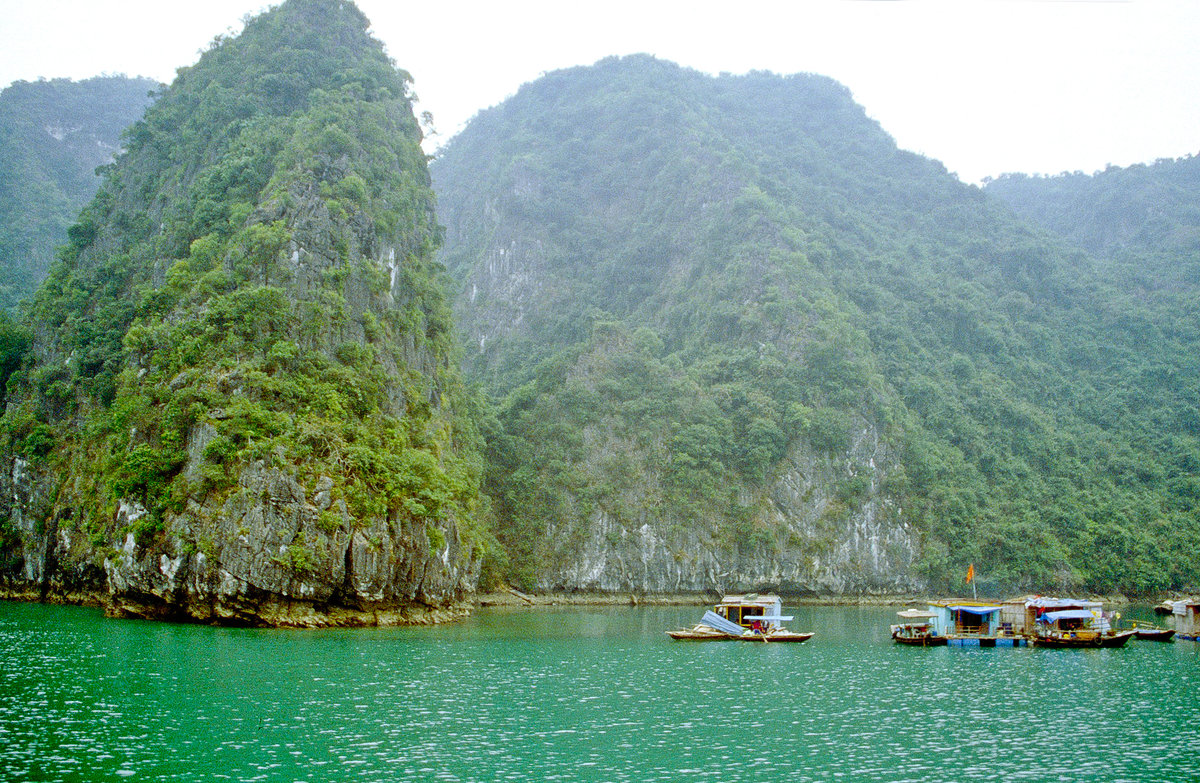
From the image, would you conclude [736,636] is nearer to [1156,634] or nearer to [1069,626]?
[1069,626]

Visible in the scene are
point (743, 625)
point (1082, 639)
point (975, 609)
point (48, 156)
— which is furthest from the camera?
point (48, 156)

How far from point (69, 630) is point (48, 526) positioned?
16193 mm

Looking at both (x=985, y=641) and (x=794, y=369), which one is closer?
(x=985, y=641)

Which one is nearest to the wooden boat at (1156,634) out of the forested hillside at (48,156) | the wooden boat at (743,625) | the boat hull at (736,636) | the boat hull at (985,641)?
the boat hull at (985,641)

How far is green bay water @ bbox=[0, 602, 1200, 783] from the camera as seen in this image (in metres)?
15.4

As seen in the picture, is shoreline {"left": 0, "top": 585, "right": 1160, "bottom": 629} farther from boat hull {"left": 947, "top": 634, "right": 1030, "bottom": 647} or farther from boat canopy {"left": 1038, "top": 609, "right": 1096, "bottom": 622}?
boat canopy {"left": 1038, "top": 609, "right": 1096, "bottom": 622}

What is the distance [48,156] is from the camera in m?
87.8

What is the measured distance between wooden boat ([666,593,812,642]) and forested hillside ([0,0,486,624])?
13.8 meters

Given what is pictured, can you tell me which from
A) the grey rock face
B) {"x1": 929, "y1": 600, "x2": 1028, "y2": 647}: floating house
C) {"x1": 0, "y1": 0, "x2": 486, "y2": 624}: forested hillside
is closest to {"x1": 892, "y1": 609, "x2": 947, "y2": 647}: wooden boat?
{"x1": 929, "y1": 600, "x2": 1028, "y2": 647}: floating house

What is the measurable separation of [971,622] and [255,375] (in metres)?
35.8

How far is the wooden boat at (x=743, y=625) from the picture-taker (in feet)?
126

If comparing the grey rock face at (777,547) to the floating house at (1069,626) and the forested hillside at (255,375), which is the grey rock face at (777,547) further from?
the floating house at (1069,626)

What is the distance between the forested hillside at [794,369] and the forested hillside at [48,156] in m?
41.1

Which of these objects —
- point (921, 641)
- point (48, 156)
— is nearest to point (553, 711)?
point (921, 641)
